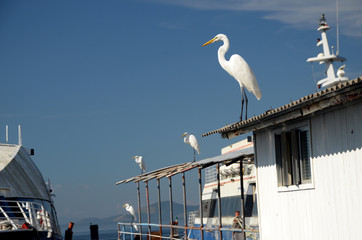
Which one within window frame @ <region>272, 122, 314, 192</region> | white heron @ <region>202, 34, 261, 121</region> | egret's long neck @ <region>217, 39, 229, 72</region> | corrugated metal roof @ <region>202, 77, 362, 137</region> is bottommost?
window frame @ <region>272, 122, 314, 192</region>

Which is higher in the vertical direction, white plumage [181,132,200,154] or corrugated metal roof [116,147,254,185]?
white plumage [181,132,200,154]

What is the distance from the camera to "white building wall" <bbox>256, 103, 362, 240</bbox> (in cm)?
994

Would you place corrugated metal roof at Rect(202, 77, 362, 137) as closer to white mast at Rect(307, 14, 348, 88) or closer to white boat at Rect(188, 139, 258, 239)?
white mast at Rect(307, 14, 348, 88)

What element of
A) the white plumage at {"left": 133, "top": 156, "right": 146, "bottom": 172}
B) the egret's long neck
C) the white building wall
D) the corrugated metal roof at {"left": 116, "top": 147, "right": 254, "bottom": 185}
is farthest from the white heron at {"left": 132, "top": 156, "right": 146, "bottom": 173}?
the white building wall

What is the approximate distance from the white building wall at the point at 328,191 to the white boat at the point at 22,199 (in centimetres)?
830

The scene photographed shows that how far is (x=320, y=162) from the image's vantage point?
428 inches

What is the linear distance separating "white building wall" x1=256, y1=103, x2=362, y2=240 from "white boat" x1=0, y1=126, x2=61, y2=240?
8303 millimetres

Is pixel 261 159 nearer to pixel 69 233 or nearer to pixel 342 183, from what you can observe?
pixel 342 183

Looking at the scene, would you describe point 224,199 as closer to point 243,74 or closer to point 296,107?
point 243,74

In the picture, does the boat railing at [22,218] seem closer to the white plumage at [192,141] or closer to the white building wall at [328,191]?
the white building wall at [328,191]

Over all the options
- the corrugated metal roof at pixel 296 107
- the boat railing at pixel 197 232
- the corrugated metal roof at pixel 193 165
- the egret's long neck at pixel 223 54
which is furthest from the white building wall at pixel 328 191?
the egret's long neck at pixel 223 54


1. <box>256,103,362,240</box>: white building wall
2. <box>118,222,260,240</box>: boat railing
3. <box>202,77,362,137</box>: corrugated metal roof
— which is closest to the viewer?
<box>202,77,362,137</box>: corrugated metal roof

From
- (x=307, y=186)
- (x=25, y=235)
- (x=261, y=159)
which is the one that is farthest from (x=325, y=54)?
(x=25, y=235)

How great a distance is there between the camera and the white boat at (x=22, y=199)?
17.8 metres
